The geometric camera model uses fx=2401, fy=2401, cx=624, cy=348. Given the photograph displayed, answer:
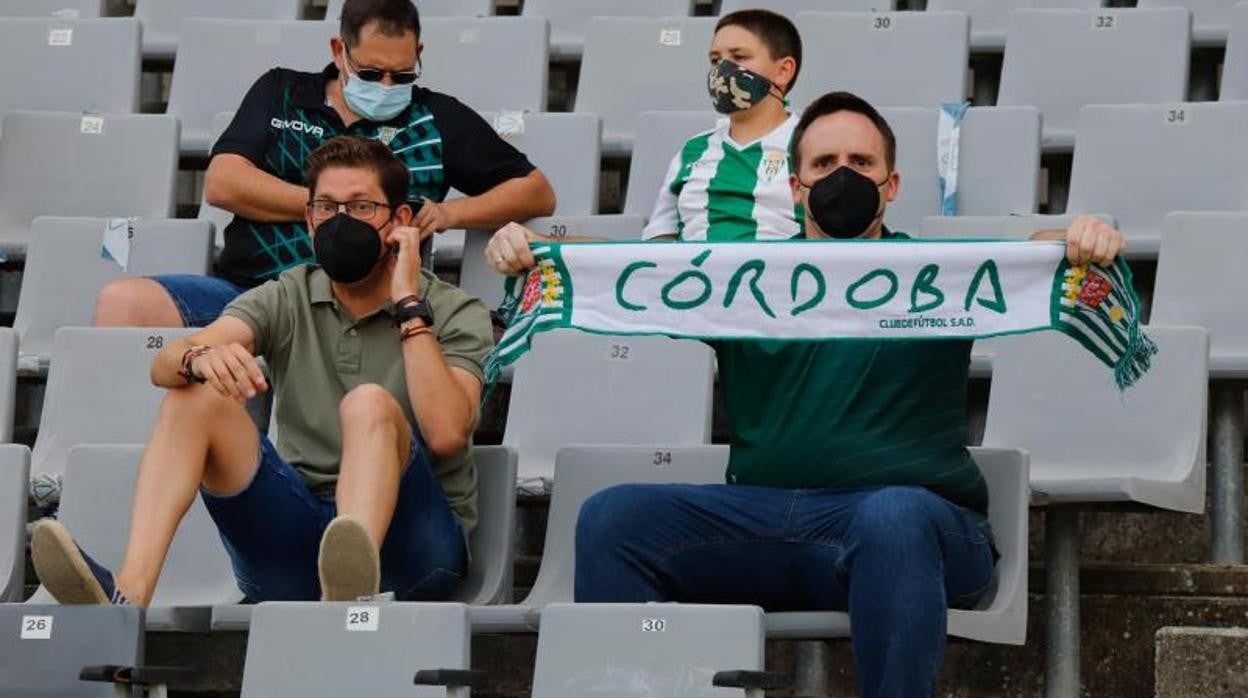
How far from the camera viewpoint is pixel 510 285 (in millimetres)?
4195

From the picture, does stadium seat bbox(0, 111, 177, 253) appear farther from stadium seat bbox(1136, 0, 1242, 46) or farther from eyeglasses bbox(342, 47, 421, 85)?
stadium seat bbox(1136, 0, 1242, 46)

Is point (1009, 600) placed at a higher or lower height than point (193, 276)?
lower

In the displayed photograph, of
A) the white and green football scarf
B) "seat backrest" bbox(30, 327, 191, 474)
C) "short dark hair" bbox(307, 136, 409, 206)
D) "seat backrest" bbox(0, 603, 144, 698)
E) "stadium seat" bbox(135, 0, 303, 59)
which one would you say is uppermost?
"stadium seat" bbox(135, 0, 303, 59)

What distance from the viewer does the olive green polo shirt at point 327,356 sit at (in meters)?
4.50

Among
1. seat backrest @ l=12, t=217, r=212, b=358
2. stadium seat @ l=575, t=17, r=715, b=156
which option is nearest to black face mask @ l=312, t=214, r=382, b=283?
seat backrest @ l=12, t=217, r=212, b=358

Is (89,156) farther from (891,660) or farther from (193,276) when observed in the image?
(891,660)

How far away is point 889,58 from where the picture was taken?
6172 mm

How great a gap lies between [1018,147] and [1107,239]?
5.83 feet

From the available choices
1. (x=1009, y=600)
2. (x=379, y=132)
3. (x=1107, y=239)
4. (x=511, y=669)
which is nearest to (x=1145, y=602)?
(x=1009, y=600)

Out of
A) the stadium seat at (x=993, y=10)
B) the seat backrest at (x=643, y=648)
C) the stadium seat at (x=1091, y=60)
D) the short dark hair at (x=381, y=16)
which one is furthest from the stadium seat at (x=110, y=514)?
the stadium seat at (x=993, y=10)

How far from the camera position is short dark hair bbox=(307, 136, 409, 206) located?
4.57 meters

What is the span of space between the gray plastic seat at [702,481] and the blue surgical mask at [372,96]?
1088mm

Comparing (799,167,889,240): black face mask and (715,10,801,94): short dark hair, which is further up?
(715,10,801,94): short dark hair

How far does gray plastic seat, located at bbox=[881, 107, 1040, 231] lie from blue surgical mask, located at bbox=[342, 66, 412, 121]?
1178 mm
